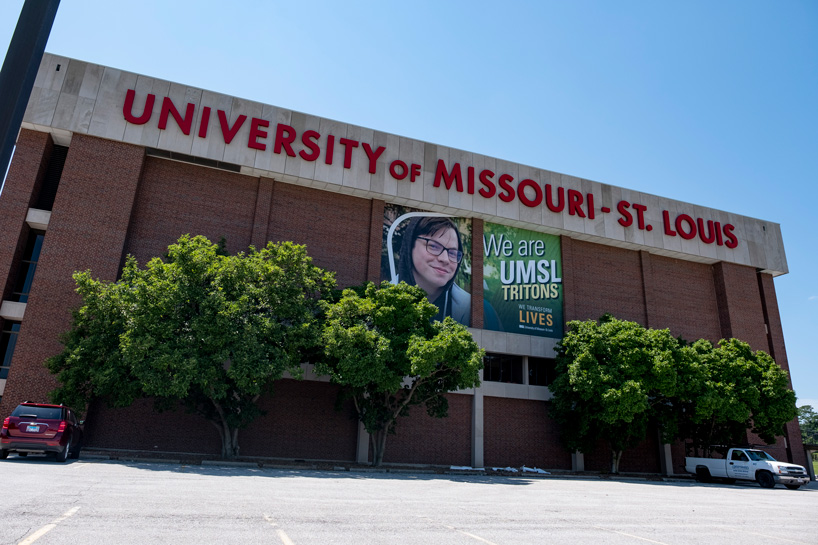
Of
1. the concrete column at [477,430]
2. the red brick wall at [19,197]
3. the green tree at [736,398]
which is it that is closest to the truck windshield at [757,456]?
the green tree at [736,398]

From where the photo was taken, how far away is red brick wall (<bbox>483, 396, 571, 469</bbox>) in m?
30.8

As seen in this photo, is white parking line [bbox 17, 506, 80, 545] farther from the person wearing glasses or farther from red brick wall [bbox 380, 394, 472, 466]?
the person wearing glasses

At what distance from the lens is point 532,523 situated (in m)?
9.32

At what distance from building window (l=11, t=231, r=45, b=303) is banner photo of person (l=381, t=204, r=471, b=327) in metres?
17.7

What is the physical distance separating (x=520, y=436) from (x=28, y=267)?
2767 centimetres

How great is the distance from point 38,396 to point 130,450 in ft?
14.9

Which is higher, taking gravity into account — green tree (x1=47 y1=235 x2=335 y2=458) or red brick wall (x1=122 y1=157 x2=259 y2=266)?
red brick wall (x1=122 y1=157 x2=259 y2=266)

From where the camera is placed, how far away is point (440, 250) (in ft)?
107

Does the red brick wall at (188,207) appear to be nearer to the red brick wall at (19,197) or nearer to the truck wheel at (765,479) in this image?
the red brick wall at (19,197)

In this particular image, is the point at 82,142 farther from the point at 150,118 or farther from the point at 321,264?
the point at 321,264

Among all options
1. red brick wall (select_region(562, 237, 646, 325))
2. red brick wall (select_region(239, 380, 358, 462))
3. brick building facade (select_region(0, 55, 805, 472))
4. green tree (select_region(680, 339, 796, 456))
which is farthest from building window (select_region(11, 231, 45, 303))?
green tree (select_region(680, 339, 796, 456))

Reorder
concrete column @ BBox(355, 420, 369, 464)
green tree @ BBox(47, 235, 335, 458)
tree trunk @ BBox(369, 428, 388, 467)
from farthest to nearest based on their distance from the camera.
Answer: concrete column @ BBox(355, 420, 369, 464), tree trunk @ BBox(369, 428, 388, 467), green tree @ BBox(47, 235, 335, 458)

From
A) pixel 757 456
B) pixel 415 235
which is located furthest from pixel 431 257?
pixel 757 456

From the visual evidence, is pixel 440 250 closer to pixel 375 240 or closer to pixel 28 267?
pixel 375 240
